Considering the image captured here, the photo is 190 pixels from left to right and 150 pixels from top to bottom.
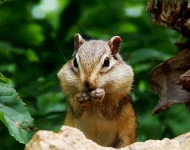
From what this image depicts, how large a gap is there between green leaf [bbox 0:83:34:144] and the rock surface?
0.40m

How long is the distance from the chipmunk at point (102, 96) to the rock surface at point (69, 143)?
1.09m

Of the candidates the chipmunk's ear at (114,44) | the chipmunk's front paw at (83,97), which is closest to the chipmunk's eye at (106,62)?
the chipmunk's ear at (114,44)

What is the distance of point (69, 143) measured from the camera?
14.2ft

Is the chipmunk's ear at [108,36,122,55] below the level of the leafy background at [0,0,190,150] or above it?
above

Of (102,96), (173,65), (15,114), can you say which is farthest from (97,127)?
(15,114)

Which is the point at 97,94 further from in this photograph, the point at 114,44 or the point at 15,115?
the point at 15,115

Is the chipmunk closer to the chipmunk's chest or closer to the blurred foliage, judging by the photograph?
the chipmunk's chest

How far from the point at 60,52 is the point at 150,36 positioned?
41.4 inches

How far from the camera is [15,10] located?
874 centimetres

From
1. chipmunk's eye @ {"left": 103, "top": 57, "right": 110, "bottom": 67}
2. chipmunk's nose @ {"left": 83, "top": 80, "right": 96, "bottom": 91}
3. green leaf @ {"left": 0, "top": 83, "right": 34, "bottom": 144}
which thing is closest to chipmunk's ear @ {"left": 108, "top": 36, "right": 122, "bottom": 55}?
chipmunk's eye @ {"left": 103, "top": 57, "right": 110, "bottom": 67}

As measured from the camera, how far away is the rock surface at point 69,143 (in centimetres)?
421

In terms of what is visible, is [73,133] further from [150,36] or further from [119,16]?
[119,16]

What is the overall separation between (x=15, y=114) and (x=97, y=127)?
136 centimetres

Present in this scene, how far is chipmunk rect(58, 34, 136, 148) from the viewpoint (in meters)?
5.71
